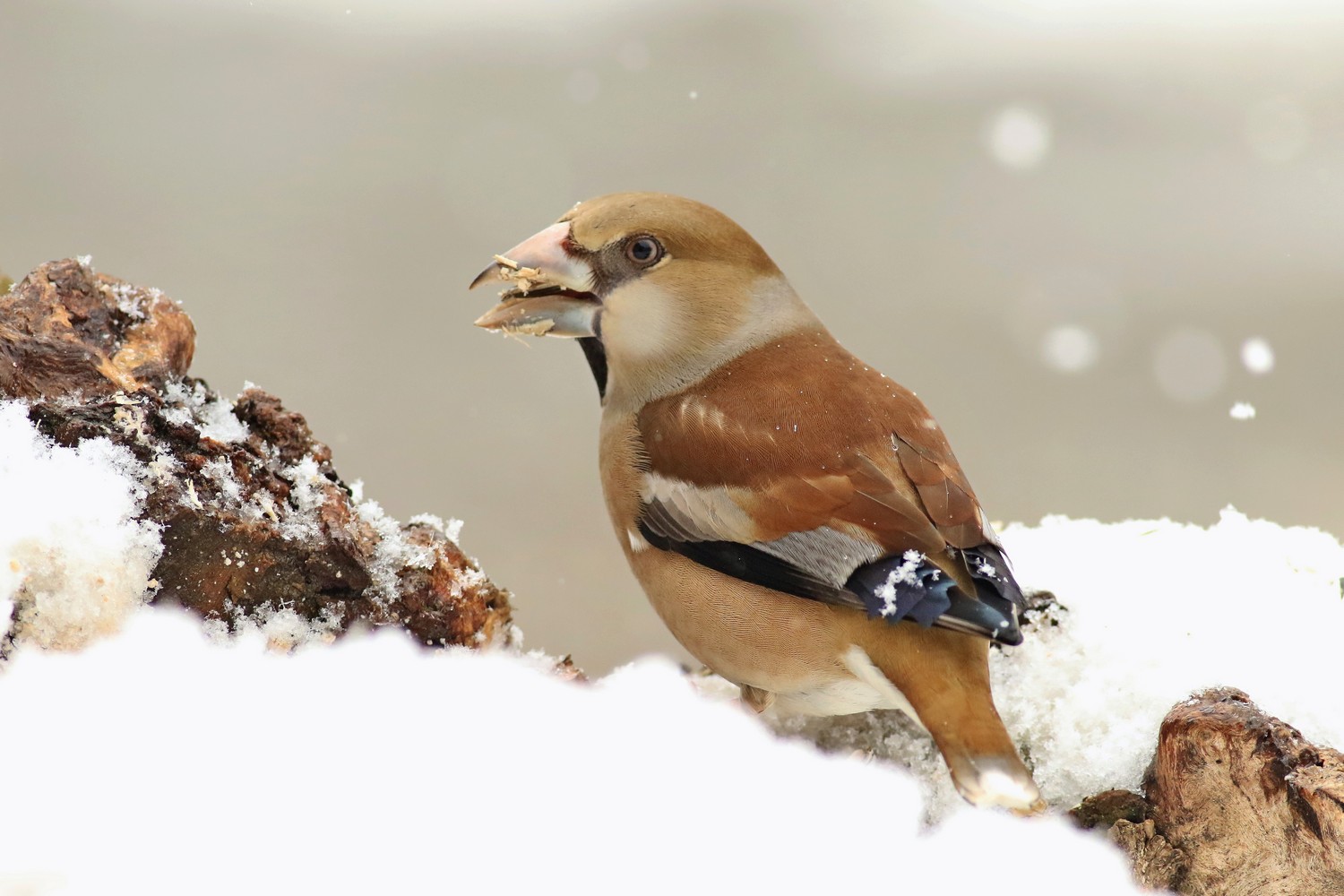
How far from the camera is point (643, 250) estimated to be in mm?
1899

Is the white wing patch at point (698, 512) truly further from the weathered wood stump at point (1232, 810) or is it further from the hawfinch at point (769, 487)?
the weathered wood stump at point (1232, 810)

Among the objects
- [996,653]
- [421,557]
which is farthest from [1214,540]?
[421,557]

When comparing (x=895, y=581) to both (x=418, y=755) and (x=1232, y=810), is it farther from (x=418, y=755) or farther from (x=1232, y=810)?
(x=418, y=755)

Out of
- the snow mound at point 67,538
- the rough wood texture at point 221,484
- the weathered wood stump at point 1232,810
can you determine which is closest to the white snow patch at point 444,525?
the rough wood texture at point 221,484

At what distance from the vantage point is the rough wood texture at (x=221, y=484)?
1.32 metres

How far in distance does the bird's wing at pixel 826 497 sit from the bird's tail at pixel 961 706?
6cm

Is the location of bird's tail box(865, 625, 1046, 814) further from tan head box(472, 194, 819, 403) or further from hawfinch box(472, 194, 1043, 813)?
tan head box(472, 194, 819, 403)

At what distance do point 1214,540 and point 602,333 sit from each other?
1.19 meters

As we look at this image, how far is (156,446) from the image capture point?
134cm

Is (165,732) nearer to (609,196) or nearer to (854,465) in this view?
(854,465)

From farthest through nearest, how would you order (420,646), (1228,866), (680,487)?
(680,487)
(420,646)
(1228,866)

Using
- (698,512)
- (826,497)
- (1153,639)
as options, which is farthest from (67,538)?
(1153,639)

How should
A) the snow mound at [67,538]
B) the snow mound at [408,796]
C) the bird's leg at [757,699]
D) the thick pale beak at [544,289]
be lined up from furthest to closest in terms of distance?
1. the thick pale beak at [544,289]
2. the bird's leg at [757,699]
3. the snow mound at [67,538]
4. the snow mound at [408,796]

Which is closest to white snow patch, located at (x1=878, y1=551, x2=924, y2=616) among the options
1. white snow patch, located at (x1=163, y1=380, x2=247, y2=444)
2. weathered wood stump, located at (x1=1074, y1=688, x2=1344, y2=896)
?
weathered wood stump, located at (x1=1074, y1=688, x2=1344, y2=896)
